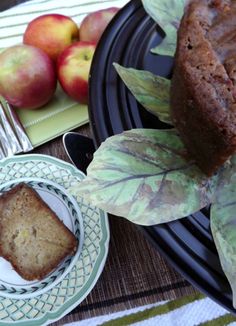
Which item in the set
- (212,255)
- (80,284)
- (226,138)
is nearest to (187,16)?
A: (226,138)

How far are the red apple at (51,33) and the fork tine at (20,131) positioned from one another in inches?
4.4

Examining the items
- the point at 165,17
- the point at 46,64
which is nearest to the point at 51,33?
the point at 46,64

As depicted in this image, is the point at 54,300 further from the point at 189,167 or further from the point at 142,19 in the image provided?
the point at 142,19

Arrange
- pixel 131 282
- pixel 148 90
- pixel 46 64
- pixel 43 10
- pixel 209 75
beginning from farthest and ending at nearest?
pixel 43 10, pixel 46 64, pixel 131 282, pixel 148 90, pixel 209 75

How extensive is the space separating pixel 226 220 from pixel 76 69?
35 cm

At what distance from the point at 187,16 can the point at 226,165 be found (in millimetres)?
149

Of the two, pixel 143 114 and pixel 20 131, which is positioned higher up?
pixel 143 114

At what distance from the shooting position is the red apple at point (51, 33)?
73 cm

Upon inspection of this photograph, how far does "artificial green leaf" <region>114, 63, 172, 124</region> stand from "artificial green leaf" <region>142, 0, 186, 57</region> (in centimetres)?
4

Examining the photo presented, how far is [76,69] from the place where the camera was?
68 centimetres

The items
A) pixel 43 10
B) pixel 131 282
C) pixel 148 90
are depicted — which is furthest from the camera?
pixel 43 10

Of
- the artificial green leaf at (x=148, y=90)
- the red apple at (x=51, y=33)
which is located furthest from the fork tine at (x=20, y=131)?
the artificial green leaf at (x=148, y=90)

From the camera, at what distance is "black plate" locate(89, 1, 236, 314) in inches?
16.8

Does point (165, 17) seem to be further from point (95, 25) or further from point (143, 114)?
point (95, 25)
